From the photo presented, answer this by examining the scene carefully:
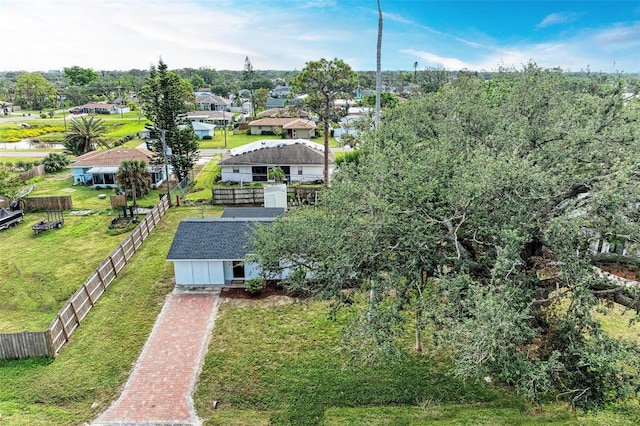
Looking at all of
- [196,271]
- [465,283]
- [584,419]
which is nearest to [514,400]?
[584,419]

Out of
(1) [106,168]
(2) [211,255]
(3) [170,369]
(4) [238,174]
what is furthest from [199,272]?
(1) [106,168]

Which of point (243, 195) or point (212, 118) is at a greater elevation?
point (212, 118)

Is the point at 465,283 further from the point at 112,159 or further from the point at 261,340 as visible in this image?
the point at 112,159

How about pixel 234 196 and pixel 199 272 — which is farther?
pixel 234 196

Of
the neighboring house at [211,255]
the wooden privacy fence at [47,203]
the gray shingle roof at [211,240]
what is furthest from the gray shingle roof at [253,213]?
the wooden privacy fence at [47,203]

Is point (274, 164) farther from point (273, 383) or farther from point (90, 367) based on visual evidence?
point (273, 383)

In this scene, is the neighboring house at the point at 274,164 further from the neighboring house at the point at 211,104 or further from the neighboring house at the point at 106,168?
the neighboring house at the point at 211,104
